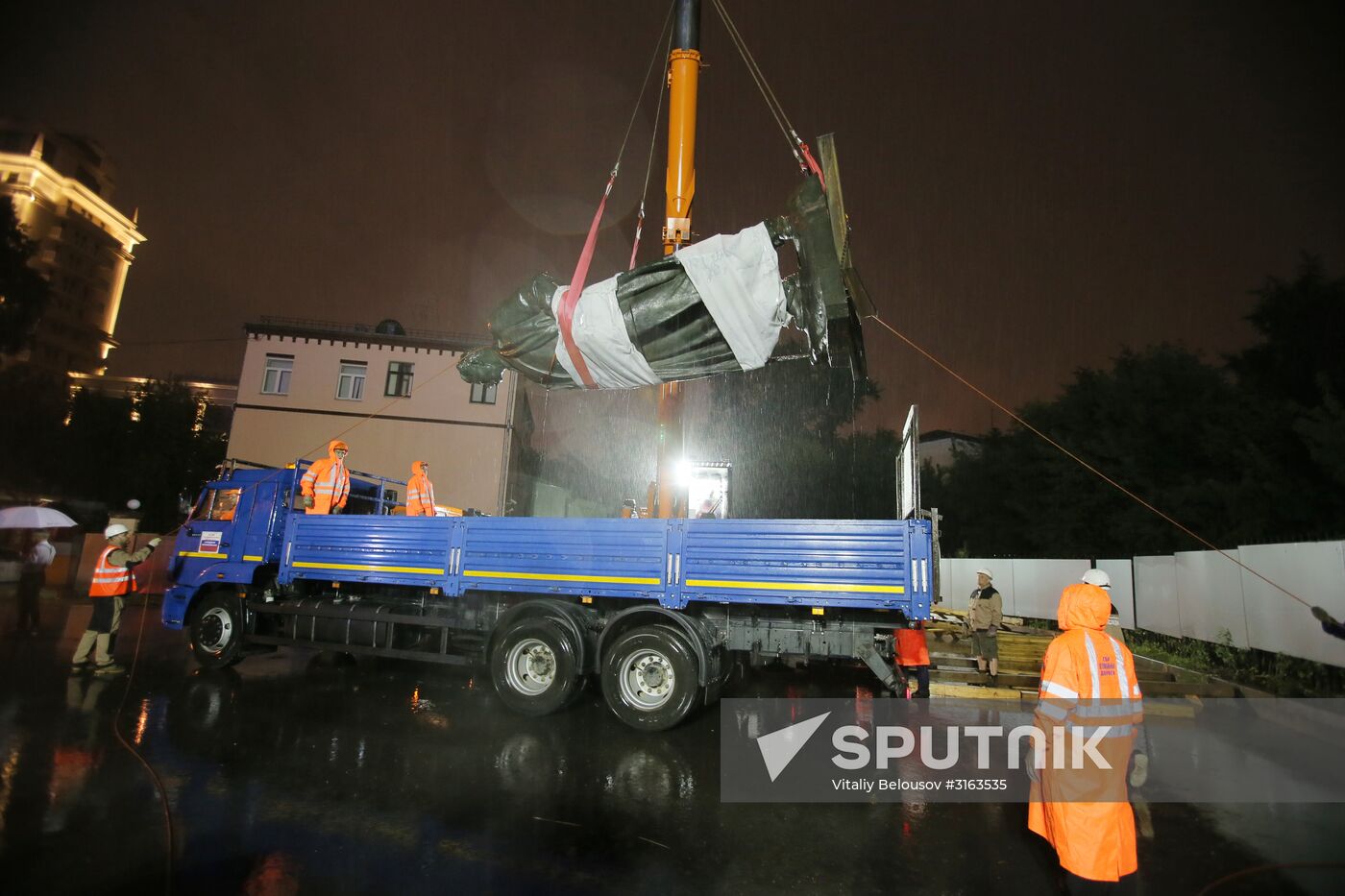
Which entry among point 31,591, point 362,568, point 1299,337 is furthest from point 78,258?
point 1299,337

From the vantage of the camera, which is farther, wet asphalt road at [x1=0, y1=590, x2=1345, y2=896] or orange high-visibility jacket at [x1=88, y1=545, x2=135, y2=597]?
orange high-visibility jacket at [x1=88, y1=545, x2=135, y2=597]

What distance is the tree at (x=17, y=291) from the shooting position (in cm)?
1772

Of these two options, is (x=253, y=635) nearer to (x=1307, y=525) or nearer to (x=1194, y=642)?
(x=1194, y=642)

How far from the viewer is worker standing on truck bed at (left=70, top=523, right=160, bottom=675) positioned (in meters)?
8.49

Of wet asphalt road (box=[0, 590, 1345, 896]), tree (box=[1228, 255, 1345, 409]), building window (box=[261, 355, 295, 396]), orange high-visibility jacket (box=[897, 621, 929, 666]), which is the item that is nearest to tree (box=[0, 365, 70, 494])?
building window (box=[261, 355, 295, 396])

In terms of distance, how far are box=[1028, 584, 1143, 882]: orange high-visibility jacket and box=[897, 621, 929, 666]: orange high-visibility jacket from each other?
10.6 feet

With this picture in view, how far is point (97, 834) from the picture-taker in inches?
159

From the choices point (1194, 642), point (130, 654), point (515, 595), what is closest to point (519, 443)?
point (130, 654)

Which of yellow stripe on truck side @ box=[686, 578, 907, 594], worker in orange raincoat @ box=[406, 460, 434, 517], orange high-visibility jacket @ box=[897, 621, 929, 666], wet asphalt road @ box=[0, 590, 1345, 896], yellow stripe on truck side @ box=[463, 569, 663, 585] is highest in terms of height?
worker in orange raincoat @ box=[406, 460, 434, 517]

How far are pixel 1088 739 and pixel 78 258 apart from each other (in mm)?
43804

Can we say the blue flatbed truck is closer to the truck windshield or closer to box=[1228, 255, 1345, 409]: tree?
the truck windshield

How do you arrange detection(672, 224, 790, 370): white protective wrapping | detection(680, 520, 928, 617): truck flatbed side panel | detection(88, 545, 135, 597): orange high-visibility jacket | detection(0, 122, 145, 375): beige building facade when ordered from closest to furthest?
detection(672, 224, 790, 370): white protective wrapping → detection(680, 520, 928, 617): truck flatbed side panel → detection(88, 545, 135, 597): orange high-visibility jacket → detection(0, 122, 145, 375): beige building facade

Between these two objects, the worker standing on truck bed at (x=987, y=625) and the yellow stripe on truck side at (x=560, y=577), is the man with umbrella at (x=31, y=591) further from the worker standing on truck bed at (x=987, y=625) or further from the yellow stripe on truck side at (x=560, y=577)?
the worker standing on truck bed at (x=987, y=625)

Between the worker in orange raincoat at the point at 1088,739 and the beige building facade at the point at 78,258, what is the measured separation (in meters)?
25.8
